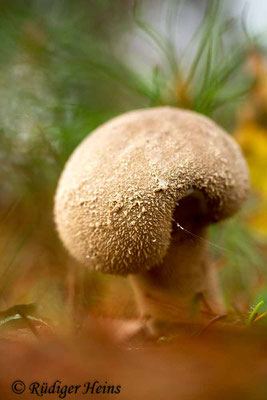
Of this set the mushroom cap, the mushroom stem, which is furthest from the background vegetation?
the mushroom cap

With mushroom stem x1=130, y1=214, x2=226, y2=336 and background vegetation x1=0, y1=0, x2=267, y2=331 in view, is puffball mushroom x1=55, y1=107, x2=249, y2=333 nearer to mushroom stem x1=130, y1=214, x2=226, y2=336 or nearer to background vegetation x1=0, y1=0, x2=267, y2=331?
mushroom stem x1=130, y1=214, x2=226, y2=336

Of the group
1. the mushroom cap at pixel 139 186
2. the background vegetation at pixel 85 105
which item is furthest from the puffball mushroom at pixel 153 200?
the background vegetation at pixel 85 105

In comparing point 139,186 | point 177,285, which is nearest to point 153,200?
point 139,186

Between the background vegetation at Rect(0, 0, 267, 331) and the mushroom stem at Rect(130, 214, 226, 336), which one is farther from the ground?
the background vegetation at Rect(0, 0, 267, 331)

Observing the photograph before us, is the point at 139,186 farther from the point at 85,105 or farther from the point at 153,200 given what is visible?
the point at 85,105

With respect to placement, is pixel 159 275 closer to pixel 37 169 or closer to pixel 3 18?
pixel 37 169

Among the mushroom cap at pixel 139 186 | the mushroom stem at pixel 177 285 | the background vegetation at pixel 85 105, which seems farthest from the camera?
the background vegetation at pixel 85 105

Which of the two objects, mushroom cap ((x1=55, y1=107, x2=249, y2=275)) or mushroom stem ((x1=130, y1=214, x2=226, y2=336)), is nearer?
mushroom cap ((x1=55, y1=107, x2=249, y2=275))

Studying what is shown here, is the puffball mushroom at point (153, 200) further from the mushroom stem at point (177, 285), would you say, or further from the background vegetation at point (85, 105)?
the background vegetation at point (85, 105)
